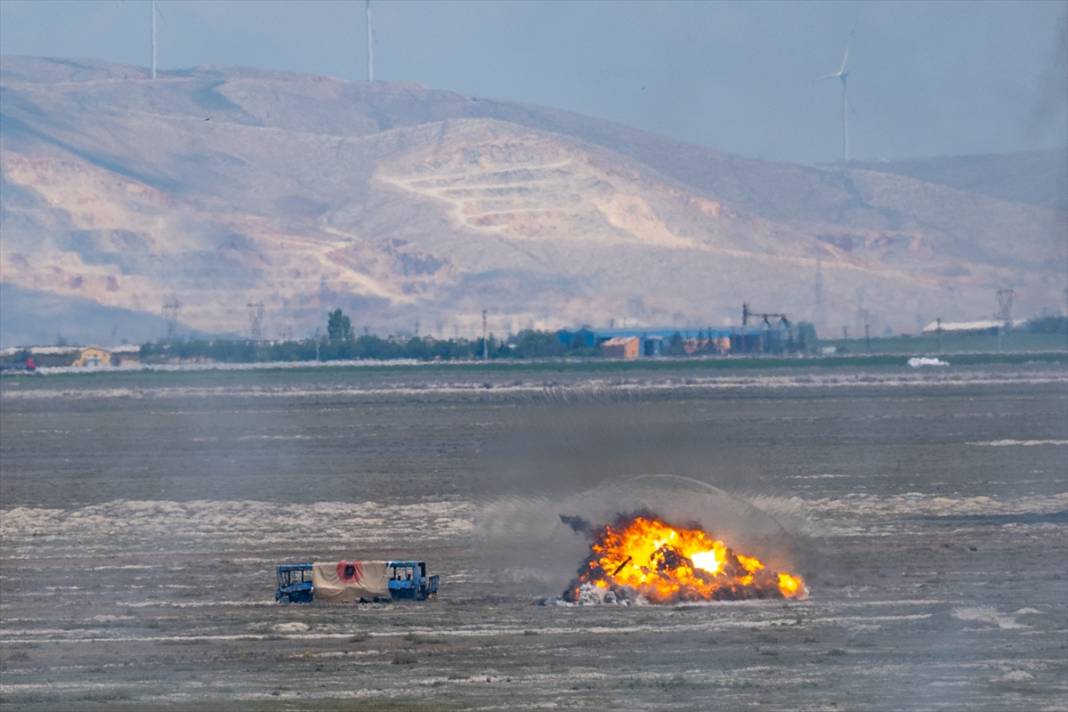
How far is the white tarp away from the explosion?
3.70 m

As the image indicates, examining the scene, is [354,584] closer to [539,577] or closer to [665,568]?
[539,577]

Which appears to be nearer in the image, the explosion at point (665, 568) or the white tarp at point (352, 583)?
the explosion at point (665, 568)

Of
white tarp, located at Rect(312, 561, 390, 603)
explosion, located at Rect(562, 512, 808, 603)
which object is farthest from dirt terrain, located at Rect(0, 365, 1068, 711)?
white tarp, located at Rect(312, 561, 390, 603)

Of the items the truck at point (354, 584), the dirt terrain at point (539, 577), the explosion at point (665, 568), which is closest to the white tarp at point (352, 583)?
the truck at point (354, 584)

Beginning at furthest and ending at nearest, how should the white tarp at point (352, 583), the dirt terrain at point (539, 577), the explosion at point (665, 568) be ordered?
1. the white tarp at point (352, 583)
2. the explosion at point (665, 568)
3. the dirt terrain at point (539, 577)

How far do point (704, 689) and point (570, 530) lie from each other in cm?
1028

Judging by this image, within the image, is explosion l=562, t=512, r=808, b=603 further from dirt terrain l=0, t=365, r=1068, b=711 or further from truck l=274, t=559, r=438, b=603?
truck l=274, t=559, r=438, b=603

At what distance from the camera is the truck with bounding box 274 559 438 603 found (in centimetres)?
3675

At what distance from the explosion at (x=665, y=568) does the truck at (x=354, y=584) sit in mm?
2925

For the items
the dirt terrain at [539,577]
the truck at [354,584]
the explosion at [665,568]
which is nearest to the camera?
the dirt terrain at [539,577]

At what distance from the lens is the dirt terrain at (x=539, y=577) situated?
2898cm

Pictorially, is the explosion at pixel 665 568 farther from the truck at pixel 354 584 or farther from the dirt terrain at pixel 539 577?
the truck at pixel 354 584

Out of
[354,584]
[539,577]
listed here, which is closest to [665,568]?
[539,577]

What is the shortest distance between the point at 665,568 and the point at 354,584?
240 inches
